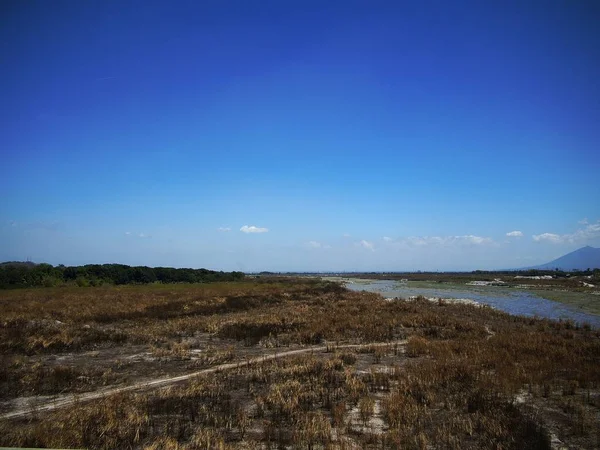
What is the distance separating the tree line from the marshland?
61.1 metres

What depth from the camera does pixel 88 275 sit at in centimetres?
9038

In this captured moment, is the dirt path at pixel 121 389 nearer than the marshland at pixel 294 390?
No

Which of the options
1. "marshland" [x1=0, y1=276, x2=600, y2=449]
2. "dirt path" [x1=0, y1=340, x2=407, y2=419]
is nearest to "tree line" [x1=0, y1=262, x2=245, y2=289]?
"marshland" [x1=0, y1=276, x2=600, y2=449]

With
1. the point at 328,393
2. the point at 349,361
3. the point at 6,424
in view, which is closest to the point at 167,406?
the point at 6,424

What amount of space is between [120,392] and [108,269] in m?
97.4

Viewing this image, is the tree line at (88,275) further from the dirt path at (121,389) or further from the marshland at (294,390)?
A: the dirt path at (121,389)

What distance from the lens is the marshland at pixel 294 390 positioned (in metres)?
8.28

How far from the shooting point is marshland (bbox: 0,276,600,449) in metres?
8.28

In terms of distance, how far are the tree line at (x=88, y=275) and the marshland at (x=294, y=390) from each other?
61.1 metres

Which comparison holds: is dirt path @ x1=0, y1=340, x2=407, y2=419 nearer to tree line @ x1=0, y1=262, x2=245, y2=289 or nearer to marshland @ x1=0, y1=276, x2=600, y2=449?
marshland @ x1=0, y1=276, x2=600, y2=449

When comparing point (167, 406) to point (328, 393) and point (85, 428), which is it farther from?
point (328, 393)

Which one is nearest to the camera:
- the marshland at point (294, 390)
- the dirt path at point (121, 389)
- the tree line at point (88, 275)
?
the marshland at point (294, 390)

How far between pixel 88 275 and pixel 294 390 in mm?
95080

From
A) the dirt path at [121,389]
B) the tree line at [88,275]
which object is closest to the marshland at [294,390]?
the dirt path at [121,389]
